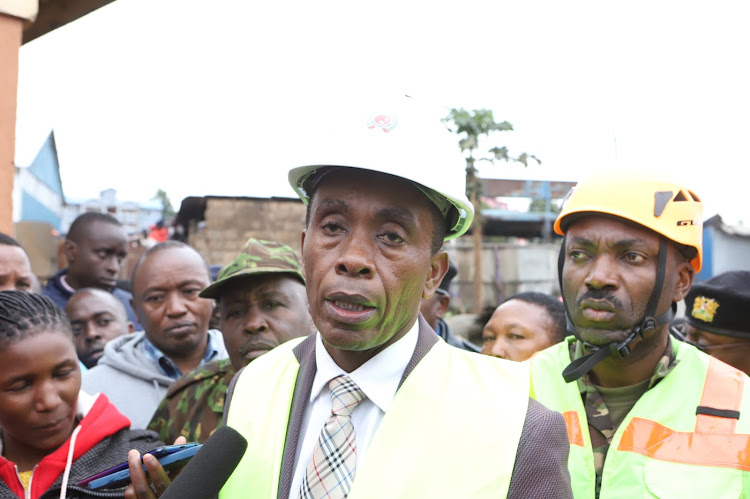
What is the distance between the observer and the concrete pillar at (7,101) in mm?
3779

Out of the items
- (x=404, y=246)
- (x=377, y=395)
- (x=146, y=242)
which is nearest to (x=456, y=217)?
(x=404, y=246)

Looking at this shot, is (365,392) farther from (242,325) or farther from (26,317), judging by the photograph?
(242,325)

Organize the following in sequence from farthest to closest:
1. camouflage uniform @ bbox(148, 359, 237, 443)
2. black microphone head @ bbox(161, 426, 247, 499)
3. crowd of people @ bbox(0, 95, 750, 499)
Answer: camouflage uniform @ bbox(148, 359, 237, 443), crowd of people @ bbox(0, 95, 750, 499), black microphone head @ bbox(161, 426, 247, 499)

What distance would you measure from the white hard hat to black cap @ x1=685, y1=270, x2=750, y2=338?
2.54m

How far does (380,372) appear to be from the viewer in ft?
5.92

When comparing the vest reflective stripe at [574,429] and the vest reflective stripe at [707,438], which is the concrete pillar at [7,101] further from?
the vest reflective stripe at [707,438]

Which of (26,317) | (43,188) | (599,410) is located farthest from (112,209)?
(599,410)

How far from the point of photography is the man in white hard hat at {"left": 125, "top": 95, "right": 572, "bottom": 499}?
160cm

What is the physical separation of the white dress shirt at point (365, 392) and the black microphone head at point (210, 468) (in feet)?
0.86

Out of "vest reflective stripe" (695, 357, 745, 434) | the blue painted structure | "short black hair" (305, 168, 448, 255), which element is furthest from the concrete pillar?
the blue painted structure

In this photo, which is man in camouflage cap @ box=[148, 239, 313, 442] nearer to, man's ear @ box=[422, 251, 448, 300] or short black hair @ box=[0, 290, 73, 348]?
short black hair @ box=[0, 290, 73, 348]

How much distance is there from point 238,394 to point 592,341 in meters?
1.45

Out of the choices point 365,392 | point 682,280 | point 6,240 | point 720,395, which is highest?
point 6,240

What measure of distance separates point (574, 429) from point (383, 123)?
153 centimetres
